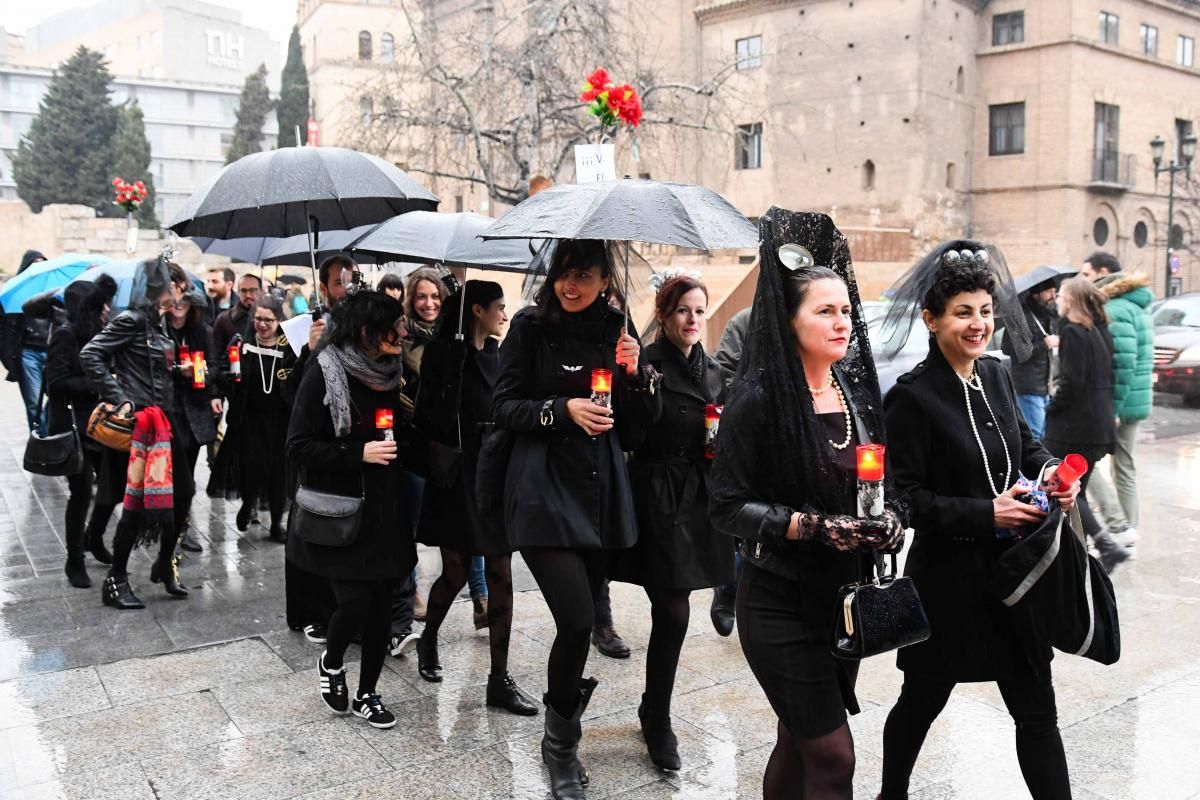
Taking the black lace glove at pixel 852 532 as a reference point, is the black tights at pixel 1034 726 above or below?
below

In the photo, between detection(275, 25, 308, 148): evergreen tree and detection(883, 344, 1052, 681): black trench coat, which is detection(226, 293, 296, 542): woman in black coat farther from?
detection(275, 25, 308, 148): evergreen tree

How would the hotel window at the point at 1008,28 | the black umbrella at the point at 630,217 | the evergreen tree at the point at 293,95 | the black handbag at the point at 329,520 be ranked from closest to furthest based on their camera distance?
the black umbrella at the point at 630,217
the black handbag at the point at 329,520
the hotel window at the point at 1008,28
the evergreen tree at the point at 293,95

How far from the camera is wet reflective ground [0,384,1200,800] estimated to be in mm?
4113

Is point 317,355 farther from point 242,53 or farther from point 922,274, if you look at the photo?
point 242,53

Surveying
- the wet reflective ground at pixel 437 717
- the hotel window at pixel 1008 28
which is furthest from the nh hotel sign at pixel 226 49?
the wet reflective ground at pixel 437 717

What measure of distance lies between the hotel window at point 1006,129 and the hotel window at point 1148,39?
20.1 feet

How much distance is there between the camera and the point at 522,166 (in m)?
18.3

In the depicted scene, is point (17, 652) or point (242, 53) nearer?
point (17, 652)

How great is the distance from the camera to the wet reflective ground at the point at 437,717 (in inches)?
162

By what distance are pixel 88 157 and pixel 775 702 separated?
63.9 m

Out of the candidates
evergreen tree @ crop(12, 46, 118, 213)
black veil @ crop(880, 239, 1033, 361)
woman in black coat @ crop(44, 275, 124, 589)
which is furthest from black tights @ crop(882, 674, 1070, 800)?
evergreen tree @ crop(12, 46, 118, 213)

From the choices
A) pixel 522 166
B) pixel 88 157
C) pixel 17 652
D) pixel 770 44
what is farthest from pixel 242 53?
pixel 17 652

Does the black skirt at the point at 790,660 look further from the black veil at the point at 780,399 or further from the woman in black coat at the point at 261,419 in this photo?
the woman in black coat at the point at 261,419

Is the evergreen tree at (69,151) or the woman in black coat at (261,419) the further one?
the evergreen tree at (69,151)
